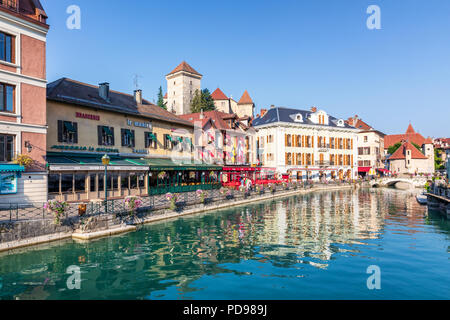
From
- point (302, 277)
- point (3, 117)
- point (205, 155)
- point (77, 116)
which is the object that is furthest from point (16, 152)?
point (205, 155)

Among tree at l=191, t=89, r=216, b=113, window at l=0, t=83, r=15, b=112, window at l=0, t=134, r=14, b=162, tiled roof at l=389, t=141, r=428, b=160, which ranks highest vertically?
tree at l=191, t=89, r=216, b=113

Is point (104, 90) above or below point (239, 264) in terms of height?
above

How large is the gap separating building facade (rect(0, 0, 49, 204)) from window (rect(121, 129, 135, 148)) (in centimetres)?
910

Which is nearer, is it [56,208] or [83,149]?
[56,208]

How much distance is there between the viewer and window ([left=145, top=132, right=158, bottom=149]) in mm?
31128

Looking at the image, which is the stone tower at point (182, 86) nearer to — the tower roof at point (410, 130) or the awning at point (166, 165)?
the awning at point (166, 165)

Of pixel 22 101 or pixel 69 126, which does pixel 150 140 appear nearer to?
pixel 69 126

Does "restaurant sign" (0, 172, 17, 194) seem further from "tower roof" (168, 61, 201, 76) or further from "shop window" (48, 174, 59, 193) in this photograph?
"tower roof" (168, 61, 201, 76)

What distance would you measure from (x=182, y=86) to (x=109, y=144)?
57229 mm

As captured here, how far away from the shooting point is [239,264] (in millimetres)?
12703

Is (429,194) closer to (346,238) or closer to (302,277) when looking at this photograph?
(346,238)

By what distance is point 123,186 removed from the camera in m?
26.2

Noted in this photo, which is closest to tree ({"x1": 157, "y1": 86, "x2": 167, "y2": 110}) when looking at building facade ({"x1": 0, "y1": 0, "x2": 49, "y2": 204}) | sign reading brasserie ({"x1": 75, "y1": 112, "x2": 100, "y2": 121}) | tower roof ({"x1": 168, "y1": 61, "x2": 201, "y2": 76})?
tower roof ({"x1": 168, "y1": 61, "x2": 201, "y2": 76})

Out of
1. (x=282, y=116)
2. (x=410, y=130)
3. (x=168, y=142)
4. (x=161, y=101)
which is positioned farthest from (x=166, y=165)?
(x=410, y=130)
